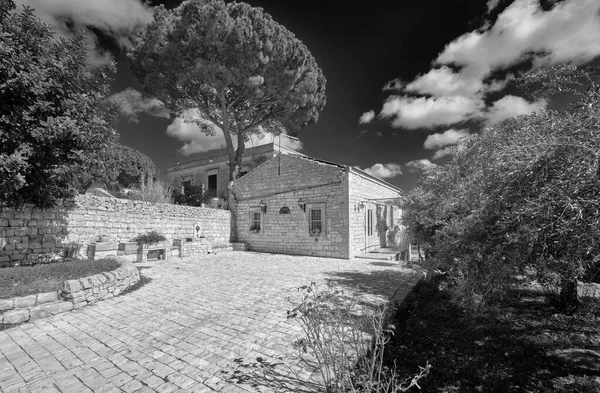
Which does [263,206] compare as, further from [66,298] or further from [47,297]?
[47,297]

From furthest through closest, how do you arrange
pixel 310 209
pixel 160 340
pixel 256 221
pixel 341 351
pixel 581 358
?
pixel 256 221
pixel 310 209
pixel 160 340
pixel 581 358
pixel 341 351

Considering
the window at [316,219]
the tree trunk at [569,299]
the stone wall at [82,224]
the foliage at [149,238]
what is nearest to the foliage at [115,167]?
the stone wall at [82,224]

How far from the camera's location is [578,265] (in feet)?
6.67

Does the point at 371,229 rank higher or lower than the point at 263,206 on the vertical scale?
lower

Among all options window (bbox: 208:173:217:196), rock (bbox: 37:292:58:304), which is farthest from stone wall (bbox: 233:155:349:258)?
rock (bbox: 37:292:58:304)

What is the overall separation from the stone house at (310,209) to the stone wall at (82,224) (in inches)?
119

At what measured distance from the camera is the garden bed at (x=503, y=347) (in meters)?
2.78

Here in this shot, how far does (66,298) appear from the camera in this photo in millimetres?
5004

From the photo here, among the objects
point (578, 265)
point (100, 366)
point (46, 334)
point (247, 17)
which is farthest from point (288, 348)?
point (247, 17)

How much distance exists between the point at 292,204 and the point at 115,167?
770 centimetres

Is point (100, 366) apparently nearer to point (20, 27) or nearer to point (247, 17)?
point (20, 27)

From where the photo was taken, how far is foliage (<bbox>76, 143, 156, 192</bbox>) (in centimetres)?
806

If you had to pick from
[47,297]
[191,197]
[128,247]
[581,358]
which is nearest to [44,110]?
[47,297]

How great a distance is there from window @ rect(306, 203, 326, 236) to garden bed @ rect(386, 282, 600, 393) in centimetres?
759
